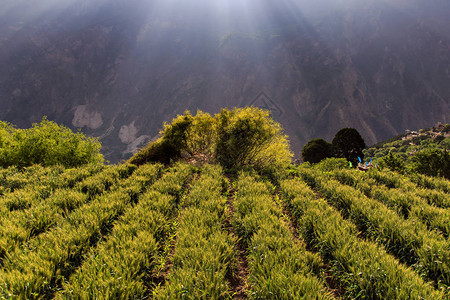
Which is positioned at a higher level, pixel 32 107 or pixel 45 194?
pixel 32 107

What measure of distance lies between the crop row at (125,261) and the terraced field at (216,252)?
21 mm

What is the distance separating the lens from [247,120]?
14.4m

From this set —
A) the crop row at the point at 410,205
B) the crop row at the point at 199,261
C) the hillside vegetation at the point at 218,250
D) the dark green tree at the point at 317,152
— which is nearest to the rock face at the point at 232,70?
the dark green tree at the point at 317,152

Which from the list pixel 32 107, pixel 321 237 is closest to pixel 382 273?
pixel 321 237

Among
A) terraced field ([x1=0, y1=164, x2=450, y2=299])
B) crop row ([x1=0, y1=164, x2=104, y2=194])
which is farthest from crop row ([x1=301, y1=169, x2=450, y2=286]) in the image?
crop row ([x1=0, y1=164, x2=104, y2=194])

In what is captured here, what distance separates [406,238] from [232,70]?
146 m

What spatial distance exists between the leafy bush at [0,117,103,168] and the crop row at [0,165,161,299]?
1391 centimetres

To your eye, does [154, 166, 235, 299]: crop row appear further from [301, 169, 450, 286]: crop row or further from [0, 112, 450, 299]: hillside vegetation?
[301, 169, 450, 286]: crop row

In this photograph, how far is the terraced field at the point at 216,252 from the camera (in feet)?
9.10

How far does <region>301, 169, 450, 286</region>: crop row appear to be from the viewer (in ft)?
11.1

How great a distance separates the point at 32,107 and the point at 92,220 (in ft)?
572

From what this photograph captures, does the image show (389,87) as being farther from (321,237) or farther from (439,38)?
(321,237)

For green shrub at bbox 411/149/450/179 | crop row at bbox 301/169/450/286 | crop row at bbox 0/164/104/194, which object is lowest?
green shrub at bbox 411/149/450/179

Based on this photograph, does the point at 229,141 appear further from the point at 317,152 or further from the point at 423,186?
the point at 317,152
